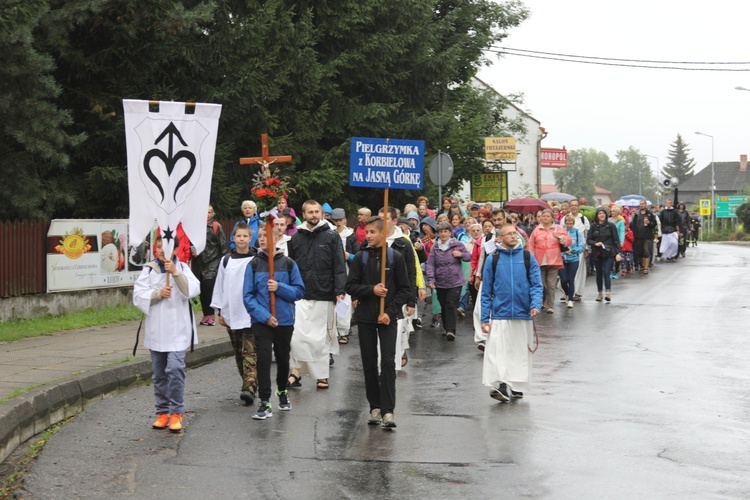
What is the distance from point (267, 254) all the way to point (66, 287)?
824cm

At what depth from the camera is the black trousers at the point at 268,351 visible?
940 cm

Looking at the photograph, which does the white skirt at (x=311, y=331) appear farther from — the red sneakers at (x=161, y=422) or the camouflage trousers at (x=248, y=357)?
the red sneakers at (x=161, y=422)

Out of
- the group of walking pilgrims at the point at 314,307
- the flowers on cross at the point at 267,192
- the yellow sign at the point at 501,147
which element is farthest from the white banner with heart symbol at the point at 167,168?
the yellow sign at the point at 501,147

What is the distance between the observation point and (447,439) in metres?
8.36

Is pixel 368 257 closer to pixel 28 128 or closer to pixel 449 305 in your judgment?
pixel 449 305

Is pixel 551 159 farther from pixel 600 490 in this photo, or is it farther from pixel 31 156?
pixel 600 490

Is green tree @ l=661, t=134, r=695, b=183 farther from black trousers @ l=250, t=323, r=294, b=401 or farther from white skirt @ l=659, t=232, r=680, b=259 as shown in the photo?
black trousers @ l=250, t=323, r=294, b=401

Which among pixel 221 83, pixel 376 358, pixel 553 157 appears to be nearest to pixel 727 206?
pixel 553 157

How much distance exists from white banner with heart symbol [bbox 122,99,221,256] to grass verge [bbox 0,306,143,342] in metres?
5.51

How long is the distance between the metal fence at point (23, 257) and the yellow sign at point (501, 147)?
1602 centimetres

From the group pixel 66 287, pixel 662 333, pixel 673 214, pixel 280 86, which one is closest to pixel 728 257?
pixel 673 214

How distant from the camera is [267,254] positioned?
983 centimetres

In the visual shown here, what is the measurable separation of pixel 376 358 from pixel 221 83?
12926 mm

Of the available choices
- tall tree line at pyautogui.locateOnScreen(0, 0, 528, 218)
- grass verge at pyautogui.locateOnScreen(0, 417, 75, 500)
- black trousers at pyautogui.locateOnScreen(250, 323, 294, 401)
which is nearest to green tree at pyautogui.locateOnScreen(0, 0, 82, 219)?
tall tree line at pyautogui.locateOnScreen(0, 0, 528, 218)
